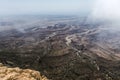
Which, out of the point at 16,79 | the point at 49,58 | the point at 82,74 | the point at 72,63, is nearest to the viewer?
the point at 16,79

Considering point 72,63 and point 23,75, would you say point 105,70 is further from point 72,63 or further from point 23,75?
point 23,75

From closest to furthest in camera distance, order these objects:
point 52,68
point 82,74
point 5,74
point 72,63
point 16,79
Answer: point 16,79 → point 5,74 → point 82,74 → point 52,68 → point 72,63

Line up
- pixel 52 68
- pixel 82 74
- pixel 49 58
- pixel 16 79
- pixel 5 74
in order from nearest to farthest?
pixel 16 79 → pixel 5 74 → pixel 82 74 → pixel 52 68 → pixel 49 58

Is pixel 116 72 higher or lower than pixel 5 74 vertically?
lower

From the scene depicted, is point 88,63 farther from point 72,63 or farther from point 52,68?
point 52,68

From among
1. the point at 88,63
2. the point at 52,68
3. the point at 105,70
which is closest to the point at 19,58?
the point at 52,68

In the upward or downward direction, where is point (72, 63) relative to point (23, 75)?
downward

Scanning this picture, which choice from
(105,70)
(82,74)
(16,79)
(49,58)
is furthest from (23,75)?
(49,58)

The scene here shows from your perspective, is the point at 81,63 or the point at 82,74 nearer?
the point at 82,74

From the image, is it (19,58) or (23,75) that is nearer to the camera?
(23,75)
